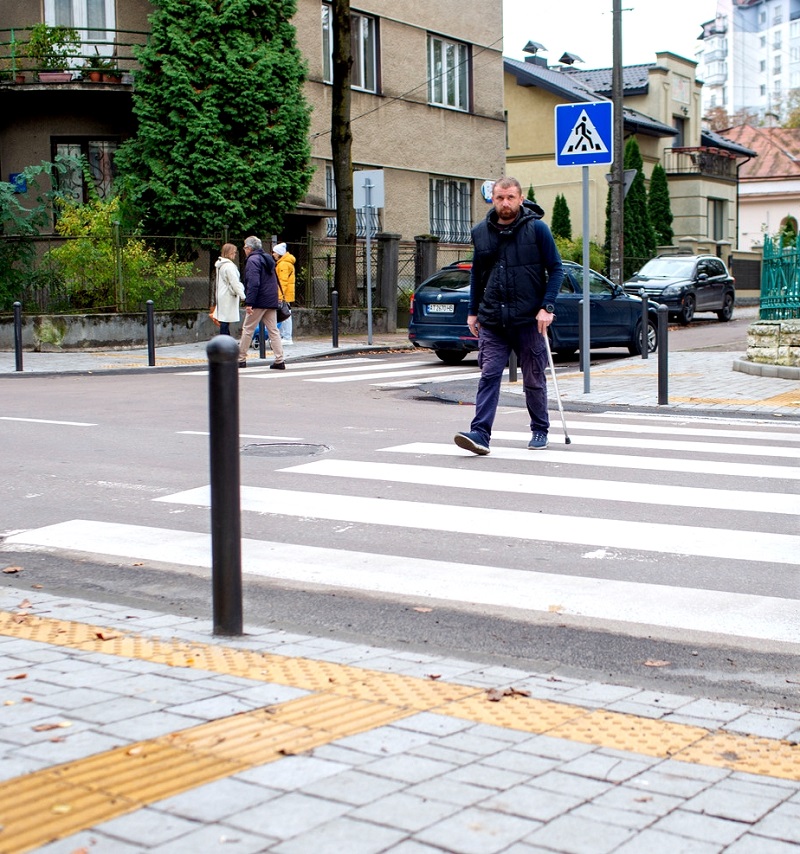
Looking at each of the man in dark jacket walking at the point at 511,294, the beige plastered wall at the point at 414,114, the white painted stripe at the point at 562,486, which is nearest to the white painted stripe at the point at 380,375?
the man in dark jacket walking at the point at 511,294

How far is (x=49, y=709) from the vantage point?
12.4ft

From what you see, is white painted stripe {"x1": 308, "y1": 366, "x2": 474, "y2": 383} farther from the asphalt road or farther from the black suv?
the black suv

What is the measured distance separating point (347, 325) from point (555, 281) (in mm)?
18013

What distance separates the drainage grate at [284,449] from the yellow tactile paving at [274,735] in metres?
4.94

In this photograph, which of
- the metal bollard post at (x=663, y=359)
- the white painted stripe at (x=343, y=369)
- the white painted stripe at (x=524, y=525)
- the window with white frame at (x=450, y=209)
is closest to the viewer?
the white painted stripe at (x=524, y=525)

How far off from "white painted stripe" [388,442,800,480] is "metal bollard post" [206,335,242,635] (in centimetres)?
473

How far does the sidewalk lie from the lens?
1291 cm

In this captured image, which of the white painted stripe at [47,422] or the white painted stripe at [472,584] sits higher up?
the white painted stripe at [47,422]

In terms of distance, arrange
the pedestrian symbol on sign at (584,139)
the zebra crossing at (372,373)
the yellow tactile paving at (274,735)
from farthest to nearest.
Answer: the zebra crossing at (372,373) < the pedestrian symbol on sign at (584,139) < the yellow tactile paving at (274,735)

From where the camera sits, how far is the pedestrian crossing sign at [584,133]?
13.5 m

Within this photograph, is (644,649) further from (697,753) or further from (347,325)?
(347,325)

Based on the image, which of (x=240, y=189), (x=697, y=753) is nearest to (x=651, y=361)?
(x=240, y=189)

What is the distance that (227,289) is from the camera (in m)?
20.2

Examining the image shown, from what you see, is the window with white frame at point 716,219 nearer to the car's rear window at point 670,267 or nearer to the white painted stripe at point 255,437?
the car's rear window at point 670,267
